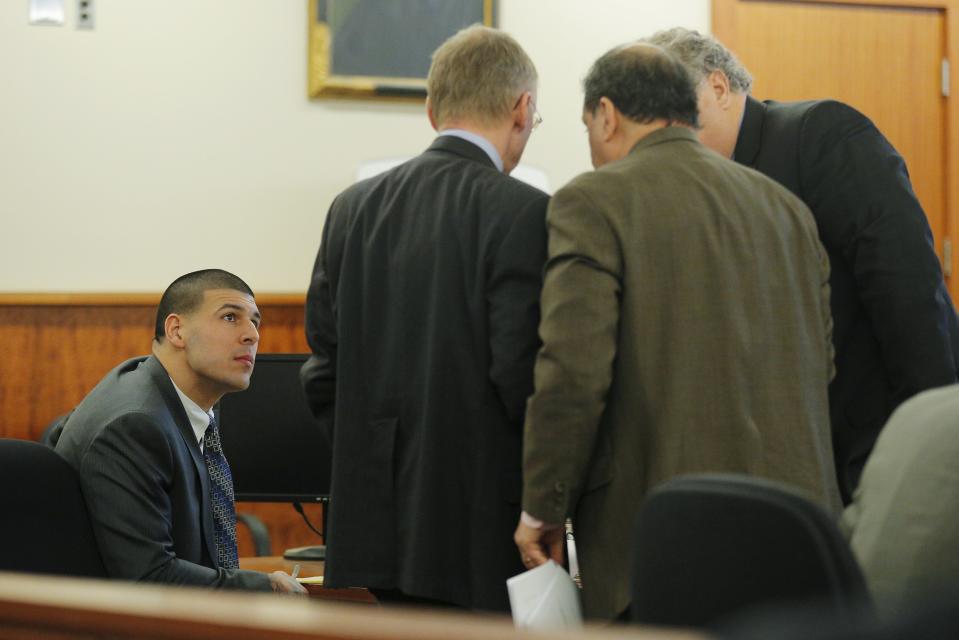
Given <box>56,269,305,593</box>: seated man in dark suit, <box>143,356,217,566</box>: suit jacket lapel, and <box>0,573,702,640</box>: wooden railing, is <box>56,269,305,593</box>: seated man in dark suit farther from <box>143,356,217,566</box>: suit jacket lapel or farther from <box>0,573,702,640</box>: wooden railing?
<box>0,573,702,640</box>: wooden railing

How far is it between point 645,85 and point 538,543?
79 cm

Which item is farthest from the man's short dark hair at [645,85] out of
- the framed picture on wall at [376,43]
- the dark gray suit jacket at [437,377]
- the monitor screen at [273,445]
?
the framed picture on wall at [376,43]

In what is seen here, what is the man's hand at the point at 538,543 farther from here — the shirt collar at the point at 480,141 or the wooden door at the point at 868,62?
the wooden door at the point at 868,62

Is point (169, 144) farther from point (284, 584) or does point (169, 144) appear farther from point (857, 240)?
point (857, 240)

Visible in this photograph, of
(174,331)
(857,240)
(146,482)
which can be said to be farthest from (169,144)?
(857,240)

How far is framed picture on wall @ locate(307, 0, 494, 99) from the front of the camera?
446cm

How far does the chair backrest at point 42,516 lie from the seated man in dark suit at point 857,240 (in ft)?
4.61

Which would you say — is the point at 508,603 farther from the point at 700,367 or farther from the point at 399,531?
the point at 700,367

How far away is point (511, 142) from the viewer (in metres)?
2.27

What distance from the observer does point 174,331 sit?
2781mm

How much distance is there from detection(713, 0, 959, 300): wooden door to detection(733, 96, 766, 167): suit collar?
237 cm

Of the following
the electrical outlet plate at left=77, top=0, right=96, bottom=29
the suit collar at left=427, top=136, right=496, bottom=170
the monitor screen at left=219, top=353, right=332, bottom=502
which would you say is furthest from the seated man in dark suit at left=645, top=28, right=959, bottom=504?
the electrical outlet plate at left=77, top=0, right=96, bottom=29

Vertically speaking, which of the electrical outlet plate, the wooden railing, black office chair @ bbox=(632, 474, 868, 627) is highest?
the electrical outlet plate

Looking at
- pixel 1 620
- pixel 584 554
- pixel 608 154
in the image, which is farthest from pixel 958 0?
pixel 1 620
